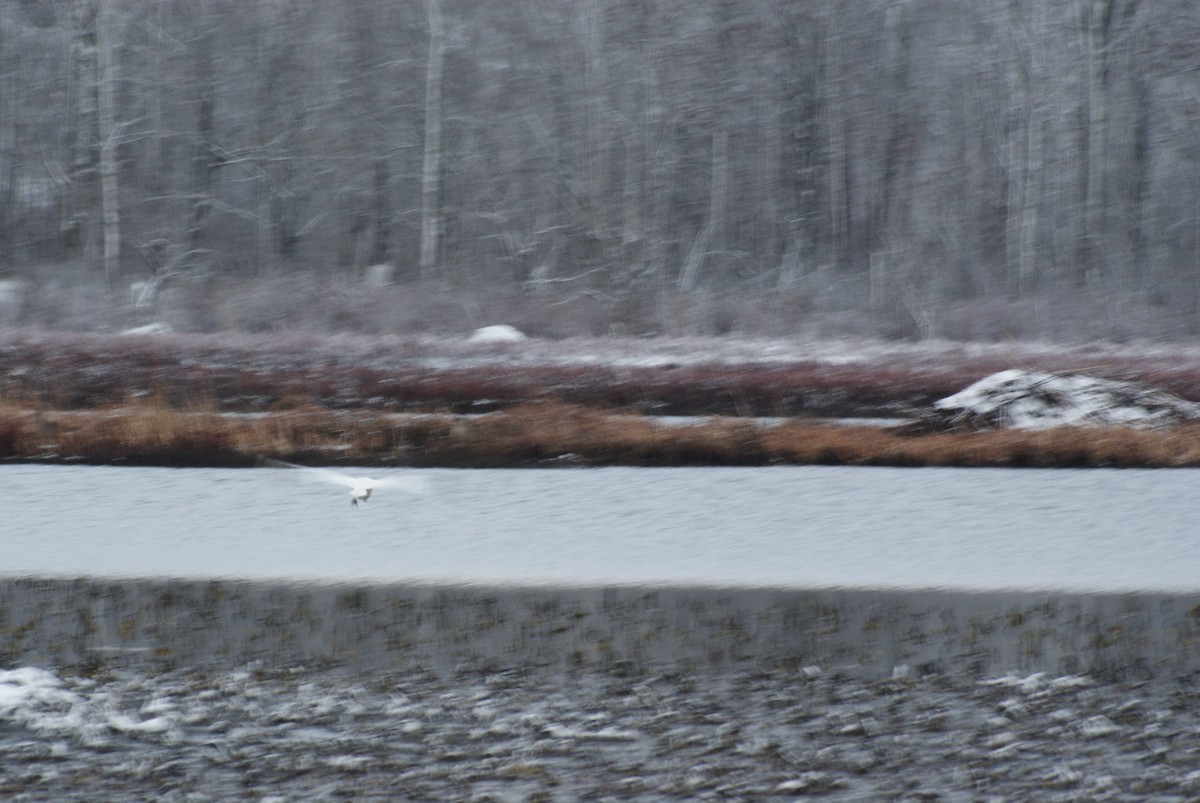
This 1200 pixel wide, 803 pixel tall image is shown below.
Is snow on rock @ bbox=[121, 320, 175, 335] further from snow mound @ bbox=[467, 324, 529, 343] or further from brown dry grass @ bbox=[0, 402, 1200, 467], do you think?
brown dry grass @ bbox=[0, 402, 1200, 467]

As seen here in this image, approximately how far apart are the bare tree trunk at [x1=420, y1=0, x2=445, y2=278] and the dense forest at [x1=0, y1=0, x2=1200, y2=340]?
0.09ft

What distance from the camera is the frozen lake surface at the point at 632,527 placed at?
4.46 meters

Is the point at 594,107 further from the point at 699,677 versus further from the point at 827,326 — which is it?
the point at 699,677

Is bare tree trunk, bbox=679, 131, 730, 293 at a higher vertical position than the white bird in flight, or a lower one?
higher

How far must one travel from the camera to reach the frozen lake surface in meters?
4.46

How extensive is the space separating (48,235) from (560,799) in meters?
11.4

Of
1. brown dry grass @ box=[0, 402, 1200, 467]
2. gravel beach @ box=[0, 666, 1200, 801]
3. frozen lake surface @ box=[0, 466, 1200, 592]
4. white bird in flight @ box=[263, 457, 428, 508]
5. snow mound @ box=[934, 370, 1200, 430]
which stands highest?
snow mound @ box=[934, 370, 1200, 430]

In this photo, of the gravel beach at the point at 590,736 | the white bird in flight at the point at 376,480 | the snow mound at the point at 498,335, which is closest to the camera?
the gravel beach at the point at 590,736

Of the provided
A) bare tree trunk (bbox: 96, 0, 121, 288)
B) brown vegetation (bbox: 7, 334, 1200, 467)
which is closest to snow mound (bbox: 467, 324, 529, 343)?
brown vegetation (bbox: 7, 334, 1200, 467)

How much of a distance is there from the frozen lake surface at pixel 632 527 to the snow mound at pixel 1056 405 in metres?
1.05

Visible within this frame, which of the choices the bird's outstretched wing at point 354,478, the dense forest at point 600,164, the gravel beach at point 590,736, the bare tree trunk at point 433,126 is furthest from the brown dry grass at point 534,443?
the bare tree trunk at point 433,126

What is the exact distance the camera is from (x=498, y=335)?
1134 cm

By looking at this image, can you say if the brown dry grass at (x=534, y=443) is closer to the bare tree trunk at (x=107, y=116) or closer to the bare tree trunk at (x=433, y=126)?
the bare tree trunk at (x=107, y=116)

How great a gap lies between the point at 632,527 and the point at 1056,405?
3.80 meters
